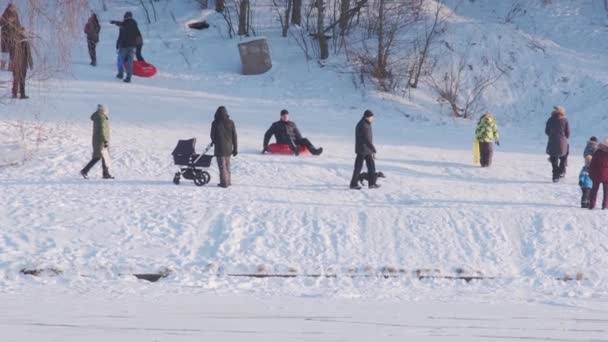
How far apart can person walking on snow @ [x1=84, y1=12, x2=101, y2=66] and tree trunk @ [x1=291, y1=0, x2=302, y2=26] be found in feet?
23.6

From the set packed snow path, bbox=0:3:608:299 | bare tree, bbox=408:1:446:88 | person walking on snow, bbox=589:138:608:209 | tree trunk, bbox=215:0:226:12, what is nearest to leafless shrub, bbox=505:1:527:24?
bare tree, bbox=408:1:446:88

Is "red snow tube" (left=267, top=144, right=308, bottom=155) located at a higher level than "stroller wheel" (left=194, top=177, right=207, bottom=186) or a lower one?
higher

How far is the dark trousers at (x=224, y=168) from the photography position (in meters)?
18.7

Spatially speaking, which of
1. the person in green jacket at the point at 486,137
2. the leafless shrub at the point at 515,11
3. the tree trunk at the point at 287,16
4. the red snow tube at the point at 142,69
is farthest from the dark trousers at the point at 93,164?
the leafless shrub at the point at 515,11

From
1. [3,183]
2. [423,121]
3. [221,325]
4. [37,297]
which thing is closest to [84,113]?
[3,183]

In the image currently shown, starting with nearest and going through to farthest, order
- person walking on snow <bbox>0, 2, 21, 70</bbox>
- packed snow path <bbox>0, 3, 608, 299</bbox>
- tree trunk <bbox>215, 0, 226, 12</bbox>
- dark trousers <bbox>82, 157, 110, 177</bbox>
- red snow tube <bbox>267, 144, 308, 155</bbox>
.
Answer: packed snow path <bbox>0, 3, 608, 299</bbox>
dark trousers <bbox>82, 157, 110, 177</bbox>
person walking on snow <bbox>0, 2, 21, 70</bbox>
red snow tube <bbox>267, 144, 308, 155</bbox>
tree trunk <bbox>215, 0, 226, 12</bbox>

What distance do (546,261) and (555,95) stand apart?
14.6 meters

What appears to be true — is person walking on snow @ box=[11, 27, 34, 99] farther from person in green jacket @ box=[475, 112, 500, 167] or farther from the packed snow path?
person in green jacket @ box=[475, 112, 500, 167]

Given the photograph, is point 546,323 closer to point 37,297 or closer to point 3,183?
point 37,297

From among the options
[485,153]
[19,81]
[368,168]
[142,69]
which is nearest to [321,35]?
[142,69]

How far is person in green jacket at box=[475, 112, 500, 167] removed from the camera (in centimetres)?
2150

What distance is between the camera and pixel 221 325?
12.2m

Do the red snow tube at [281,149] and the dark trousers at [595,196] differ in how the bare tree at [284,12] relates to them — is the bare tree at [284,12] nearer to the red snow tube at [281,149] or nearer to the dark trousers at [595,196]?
the red snow tube at [281,149]

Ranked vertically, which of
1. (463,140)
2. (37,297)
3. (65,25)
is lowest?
(37,297)
